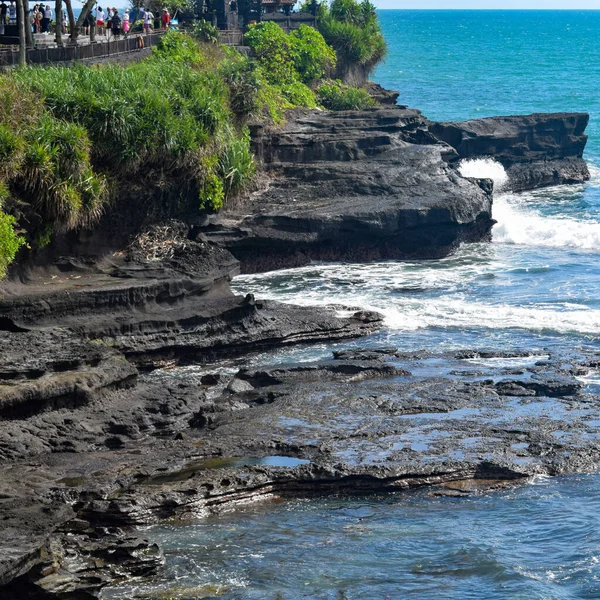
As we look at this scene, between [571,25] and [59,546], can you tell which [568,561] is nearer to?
[59,546]

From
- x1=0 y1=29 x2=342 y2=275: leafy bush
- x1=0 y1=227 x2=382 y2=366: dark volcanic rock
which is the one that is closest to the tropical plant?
x1=0 y1=29 x2=342 y2=275: leafy bush

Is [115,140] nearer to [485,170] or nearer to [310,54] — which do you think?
[310,54]

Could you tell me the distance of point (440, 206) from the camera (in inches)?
1315

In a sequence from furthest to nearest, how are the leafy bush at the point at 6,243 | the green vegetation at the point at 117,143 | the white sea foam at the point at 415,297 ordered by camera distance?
1. the white sea foam at the point at 415,297
2. the green vegetation at the point at 117,143
3. the leafy bush at the point at 6,243

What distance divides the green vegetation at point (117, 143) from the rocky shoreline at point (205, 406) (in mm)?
896

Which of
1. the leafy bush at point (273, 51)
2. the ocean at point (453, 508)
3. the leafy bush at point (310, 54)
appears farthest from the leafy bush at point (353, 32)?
the ocean at point (453, 508)

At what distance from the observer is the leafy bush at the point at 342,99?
146 feet

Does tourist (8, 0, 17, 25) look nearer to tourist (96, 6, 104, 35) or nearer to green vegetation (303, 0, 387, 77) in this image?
tourist (96, 6, 104, 35)

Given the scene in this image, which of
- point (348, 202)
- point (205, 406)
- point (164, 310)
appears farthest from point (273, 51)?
point (205, 406)

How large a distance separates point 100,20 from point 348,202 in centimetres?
1438

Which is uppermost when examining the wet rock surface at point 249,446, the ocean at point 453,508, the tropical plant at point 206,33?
the tropical plant at point 206,33

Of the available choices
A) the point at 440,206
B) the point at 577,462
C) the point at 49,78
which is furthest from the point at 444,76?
the point at 577,462

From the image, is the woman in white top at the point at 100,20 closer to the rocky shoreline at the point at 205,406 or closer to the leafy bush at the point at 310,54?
the leafy bush at the point at 310,54

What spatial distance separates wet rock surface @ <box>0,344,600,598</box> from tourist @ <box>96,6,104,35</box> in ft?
73.7
